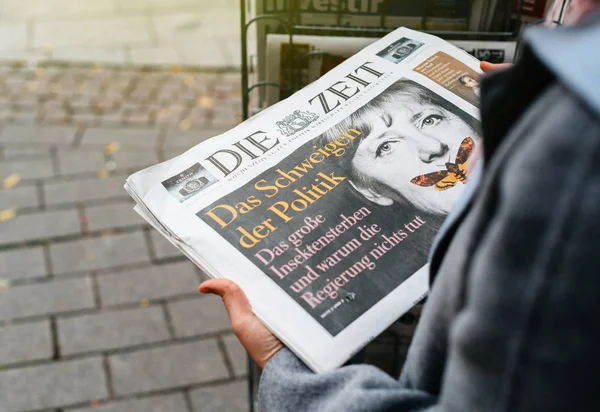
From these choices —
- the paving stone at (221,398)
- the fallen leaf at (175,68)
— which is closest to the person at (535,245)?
the paving stone at (221,398)

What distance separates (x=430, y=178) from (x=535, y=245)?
532 millimetres

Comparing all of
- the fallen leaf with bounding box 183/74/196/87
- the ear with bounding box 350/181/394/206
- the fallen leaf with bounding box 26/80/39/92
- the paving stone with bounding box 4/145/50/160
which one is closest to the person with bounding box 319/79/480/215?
the ear with bounding box 350/181/394/206

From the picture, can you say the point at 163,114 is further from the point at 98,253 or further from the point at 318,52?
the point at 318,52

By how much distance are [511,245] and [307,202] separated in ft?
1.65

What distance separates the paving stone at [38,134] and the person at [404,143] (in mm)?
2230

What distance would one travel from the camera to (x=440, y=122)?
40.9 inches

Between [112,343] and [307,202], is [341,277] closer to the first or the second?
[307,202]

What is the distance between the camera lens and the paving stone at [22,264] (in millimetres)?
2367

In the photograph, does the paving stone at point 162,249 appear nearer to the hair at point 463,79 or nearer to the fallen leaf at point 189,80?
the fallen leaf at point 189,80

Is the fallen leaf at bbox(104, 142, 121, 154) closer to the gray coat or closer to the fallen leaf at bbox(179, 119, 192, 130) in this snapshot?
the fallen leaf at bbox(179, 119, 192, 130)

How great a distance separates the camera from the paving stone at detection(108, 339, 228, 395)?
2.06 meters

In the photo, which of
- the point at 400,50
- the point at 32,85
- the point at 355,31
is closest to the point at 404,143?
the point at 400,50

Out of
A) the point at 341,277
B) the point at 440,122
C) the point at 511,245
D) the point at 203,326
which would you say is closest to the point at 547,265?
the point at 511,245

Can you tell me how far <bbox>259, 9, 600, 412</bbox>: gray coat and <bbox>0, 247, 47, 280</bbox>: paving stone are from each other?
212 cm
